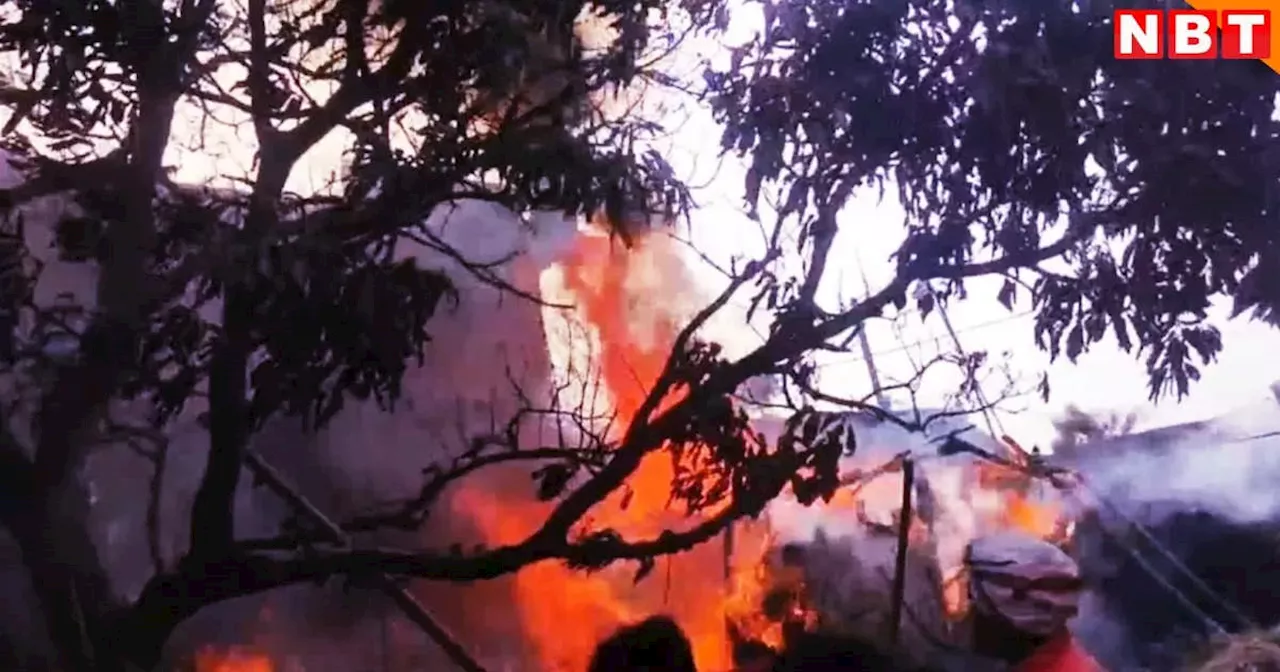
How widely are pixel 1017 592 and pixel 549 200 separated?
0.96 metres

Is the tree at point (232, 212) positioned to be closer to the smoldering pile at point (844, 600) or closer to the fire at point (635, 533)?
the fire at point (635, 533)

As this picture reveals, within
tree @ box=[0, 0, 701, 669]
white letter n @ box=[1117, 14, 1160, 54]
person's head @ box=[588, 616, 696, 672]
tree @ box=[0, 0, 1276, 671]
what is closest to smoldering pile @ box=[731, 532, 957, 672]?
tree @ box=[0, 0, 1276, 671]

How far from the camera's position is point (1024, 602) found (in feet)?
7.95

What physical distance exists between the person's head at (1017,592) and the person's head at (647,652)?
1.73 ft

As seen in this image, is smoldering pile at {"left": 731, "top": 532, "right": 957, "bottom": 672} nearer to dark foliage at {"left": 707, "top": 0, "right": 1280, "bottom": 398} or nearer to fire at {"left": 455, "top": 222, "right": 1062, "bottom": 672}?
fire at {"left": 455, "top": 222, "right": 1062, "bottom": 672}

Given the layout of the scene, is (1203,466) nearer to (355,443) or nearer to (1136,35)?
(1136,35)

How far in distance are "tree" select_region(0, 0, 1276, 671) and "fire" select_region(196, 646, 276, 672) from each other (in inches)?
2.8

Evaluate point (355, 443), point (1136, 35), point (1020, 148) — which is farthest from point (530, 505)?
point (1136, 35)

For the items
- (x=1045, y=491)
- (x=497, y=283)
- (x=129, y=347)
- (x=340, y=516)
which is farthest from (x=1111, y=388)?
(x=129, y=347)

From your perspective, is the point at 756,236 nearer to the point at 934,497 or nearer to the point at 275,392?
the point at 934,497

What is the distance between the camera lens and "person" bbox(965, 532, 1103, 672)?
2404 millimetres

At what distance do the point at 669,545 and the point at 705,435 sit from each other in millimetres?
178

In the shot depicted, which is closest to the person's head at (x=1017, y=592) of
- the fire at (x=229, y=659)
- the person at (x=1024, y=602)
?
the person at (x=1024, y=602)

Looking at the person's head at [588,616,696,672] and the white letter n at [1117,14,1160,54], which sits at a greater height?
the white letter n at [1117,14,1160,54]
